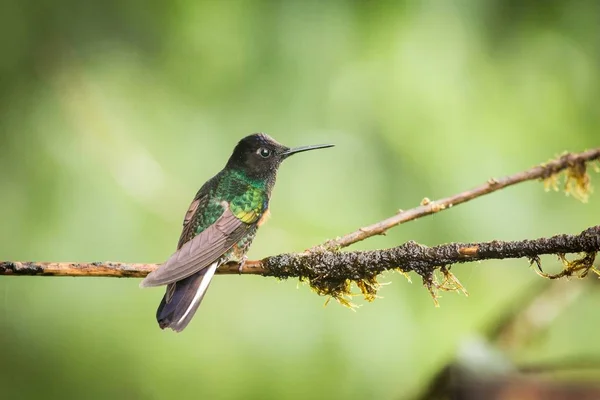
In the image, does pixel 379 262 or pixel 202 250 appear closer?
pixel 379 262

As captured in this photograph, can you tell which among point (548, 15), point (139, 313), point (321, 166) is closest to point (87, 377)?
point (139, 313)

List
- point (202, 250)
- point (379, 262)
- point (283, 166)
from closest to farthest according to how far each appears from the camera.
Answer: point (379, 262) < point (202, 250) < point (283, 166)

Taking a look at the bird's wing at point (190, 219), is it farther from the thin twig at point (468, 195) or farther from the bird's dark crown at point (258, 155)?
the thin twig at point (468, 195)

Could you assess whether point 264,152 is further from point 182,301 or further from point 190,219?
point 182,301

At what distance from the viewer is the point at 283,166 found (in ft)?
7.56

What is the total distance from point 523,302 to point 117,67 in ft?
5.56

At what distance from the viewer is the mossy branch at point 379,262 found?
0.77 meters

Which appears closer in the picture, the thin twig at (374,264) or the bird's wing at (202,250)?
the thin twig at (374,264)

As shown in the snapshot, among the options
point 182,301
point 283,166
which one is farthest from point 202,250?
point 283,166

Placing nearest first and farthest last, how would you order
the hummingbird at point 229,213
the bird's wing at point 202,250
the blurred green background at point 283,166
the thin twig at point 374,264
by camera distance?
the thin twig at point 374,264
the bird's wing at point 202,250
the hummingbird at point 229,213
the blurred green background at point 283,166

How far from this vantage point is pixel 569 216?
2.29m

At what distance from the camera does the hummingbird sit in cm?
103

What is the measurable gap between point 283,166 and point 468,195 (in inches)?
48.4

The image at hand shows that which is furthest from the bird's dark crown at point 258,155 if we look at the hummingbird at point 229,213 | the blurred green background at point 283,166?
the blurred green background at point 283,166
